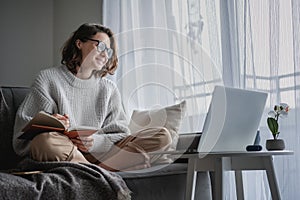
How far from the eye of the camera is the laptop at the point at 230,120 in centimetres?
151

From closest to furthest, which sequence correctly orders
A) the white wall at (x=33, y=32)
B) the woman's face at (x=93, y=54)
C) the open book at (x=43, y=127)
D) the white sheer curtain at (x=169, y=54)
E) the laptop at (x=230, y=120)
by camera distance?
the laptop at (x=230, y=120) < the open book at (x=43, y=127) < the woman's face at (x=93, y=54) < the white sheer curtain at (x=169, y=54) < the white wall at (x=33, y=32)

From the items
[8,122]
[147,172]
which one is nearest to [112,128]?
[147,172]

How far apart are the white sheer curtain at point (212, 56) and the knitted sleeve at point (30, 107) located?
47 cm

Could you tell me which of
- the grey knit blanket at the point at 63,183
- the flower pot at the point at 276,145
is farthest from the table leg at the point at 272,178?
the grey knit blanket at the point at 63,183

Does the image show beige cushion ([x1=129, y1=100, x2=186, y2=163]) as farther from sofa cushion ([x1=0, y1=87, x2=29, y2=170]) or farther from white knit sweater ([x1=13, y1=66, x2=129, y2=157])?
sofa cushion ([x1=0, y1=87, x2=29, y2=170])

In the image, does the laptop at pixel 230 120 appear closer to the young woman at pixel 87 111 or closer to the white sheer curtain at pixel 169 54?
the young woman at pixel 87 111

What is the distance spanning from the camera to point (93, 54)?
2.12m

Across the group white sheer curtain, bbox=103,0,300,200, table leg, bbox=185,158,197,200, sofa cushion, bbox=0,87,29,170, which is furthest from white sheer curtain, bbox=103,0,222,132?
table leg, bbox=185,158,197,200

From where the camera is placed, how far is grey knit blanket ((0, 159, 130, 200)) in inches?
52.5

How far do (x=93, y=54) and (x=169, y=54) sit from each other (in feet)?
1.85

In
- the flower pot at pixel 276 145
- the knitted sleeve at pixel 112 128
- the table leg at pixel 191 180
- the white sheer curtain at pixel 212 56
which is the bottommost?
the table leg at pixel 191 180

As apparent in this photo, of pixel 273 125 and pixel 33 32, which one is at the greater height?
pixel 33 32

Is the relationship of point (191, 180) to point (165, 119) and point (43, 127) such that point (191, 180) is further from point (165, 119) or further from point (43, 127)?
point (43, 127)

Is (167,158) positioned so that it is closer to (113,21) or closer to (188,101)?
(188,101)
